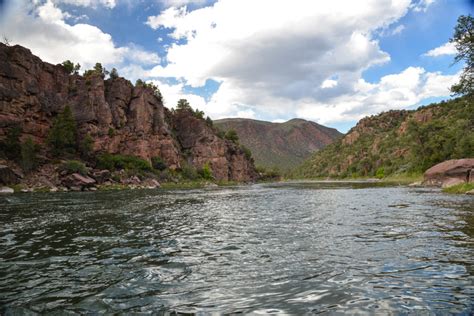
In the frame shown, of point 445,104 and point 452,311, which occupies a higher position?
point 445,104

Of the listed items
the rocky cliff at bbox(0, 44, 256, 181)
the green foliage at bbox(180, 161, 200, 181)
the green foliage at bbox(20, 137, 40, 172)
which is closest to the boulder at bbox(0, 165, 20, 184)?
the green foliage at bbox(20, 137, 40, 172)

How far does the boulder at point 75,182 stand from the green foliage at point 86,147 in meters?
28.5

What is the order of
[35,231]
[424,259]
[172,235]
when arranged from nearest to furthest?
1. [424,259]
2. [172,235]
3. [35,231]

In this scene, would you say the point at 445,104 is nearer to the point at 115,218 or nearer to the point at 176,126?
the point at 176,126

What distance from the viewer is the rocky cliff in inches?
3172

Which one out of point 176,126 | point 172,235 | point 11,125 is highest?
point 176,126

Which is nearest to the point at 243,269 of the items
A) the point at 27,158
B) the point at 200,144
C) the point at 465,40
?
the point at 465,40

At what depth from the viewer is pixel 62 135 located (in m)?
80.9

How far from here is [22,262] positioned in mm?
8844

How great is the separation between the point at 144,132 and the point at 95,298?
118 m

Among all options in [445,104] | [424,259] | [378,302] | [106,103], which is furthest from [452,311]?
[445,104]

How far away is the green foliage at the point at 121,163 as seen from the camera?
8906cm

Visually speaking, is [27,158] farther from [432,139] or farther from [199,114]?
[199,114]

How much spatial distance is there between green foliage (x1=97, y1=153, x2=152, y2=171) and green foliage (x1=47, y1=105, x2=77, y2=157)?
7.91m
